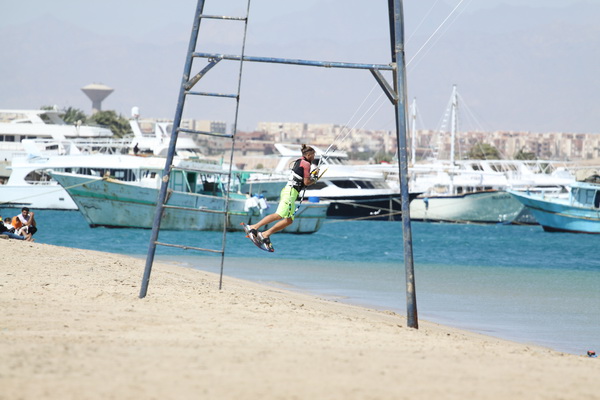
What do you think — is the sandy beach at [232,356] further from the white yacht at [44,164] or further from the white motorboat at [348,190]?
the white motorboat at [348,190]

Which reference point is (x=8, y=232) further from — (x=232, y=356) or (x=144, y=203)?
(x=144, y=203)

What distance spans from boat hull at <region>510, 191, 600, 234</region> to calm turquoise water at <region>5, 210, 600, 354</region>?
464 centimetres

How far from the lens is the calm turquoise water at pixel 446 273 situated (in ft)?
44.6

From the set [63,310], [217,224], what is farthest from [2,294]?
[217,224]

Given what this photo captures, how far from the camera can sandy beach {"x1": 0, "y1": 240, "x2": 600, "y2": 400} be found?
18.6 feet

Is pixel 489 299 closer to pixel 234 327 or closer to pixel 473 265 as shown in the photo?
pixel 234 327

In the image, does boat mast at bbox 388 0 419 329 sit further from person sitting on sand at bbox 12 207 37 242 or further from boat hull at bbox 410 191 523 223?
boat hull at bbox 410 191 523 223

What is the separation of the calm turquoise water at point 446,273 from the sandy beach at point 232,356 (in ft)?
11.9

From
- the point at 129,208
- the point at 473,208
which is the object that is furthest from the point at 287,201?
the point at 473,208

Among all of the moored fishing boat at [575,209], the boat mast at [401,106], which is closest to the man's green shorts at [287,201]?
the boat mast at [401,106]

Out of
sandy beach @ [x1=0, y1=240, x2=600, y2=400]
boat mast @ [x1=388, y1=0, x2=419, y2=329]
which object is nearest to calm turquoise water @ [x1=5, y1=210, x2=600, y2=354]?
boat mast @ [x1=388, y1=0, x2=419, y2=329]

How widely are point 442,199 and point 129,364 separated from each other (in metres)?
66.3

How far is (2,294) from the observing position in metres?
9.84

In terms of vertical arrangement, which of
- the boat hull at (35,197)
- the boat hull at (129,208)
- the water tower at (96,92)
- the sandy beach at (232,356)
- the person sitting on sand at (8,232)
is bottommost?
the sandy beach at (232,356)
